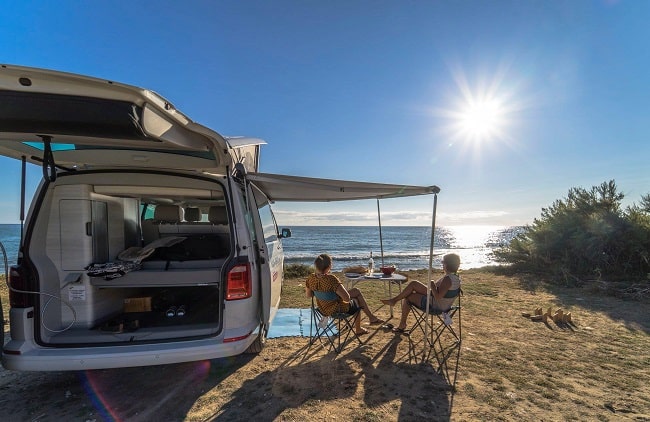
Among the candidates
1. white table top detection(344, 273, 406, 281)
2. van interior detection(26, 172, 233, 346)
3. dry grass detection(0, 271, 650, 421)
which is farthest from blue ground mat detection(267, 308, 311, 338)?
van interior detection(26, 172, 233, 346)

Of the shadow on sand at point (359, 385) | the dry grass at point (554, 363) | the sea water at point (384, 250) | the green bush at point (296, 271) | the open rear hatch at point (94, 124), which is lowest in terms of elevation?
the sea water at point (384, 250)

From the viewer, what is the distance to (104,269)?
2871 millimetres

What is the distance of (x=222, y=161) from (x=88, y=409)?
2.12 meters

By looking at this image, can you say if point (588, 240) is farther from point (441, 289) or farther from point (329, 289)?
point (329, 289)

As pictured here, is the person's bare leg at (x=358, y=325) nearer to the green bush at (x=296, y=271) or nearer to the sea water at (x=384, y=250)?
the sea water at (x=384, y=250)

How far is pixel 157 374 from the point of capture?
3.18 m

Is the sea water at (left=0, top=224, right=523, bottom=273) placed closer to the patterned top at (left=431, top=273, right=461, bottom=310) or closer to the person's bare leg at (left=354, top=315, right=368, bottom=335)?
the person's bare leg at (left=354, top=315, right=368, bottom=335)

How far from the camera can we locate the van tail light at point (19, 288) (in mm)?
2605

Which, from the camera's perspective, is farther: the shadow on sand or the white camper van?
the shadow on sand

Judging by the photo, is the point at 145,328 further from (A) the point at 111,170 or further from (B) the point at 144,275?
(A) the point at 111,170

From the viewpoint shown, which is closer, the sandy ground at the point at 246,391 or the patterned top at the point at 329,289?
the sandy ground at the point at 246,391

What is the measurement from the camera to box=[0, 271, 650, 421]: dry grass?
2549 mm

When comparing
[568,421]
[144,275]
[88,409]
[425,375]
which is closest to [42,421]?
[88,409]

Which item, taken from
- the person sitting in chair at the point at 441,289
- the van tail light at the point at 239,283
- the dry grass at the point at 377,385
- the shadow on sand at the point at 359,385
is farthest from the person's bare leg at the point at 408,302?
the van tail light at the point at 239,283
